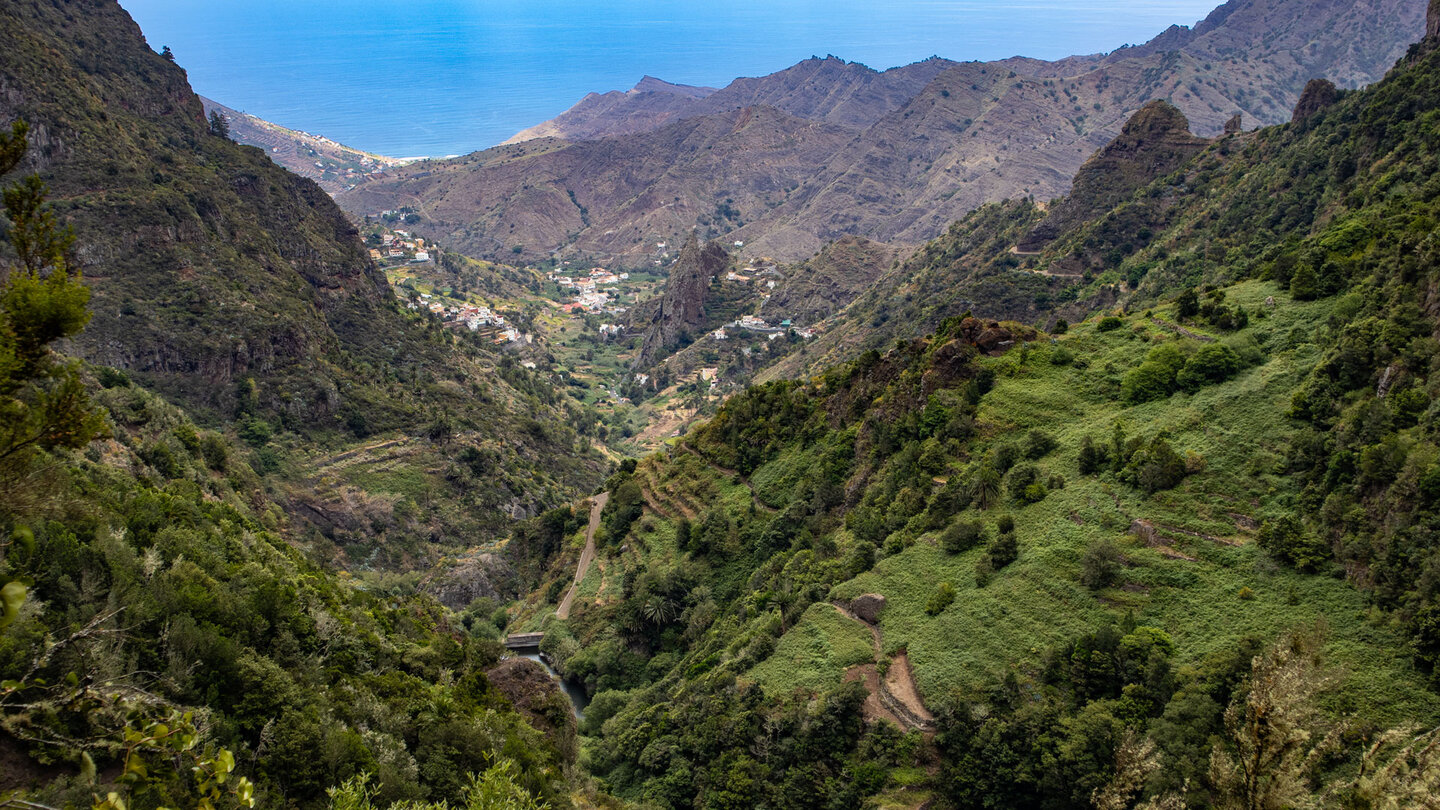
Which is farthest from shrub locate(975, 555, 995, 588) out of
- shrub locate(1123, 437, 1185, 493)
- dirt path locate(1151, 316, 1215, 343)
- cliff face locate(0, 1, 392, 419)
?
cliff face locate(0, 1, 392, 419)

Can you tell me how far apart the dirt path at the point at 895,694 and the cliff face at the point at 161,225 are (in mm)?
57509

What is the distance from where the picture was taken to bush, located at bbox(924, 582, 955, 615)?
3167 cm

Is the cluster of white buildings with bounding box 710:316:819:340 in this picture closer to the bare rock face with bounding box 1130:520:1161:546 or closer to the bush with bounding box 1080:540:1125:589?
the bare rock face with bounding box 1130:520:1161:546

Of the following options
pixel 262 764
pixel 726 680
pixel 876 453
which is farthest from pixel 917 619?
pixel 262 764

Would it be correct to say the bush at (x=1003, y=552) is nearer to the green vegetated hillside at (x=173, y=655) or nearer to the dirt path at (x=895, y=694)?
the dirt path at (x=895, y=694)

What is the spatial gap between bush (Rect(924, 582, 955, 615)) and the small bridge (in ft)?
92.7

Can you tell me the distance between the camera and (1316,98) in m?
71.8

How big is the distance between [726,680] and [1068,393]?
872 inches

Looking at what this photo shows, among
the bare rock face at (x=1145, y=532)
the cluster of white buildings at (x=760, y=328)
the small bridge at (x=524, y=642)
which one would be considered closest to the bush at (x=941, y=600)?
the bare rock face at (x=1145, y=532)

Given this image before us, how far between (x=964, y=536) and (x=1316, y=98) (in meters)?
67.1

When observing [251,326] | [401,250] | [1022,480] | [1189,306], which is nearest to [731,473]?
[1022,480]

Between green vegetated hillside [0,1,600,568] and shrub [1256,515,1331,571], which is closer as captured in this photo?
shrub [1256,515,1331,571]

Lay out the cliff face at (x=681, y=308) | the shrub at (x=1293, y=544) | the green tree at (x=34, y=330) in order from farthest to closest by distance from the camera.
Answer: the cliff face at (x=681, y=308)
the shrub at (x=1293, y=544)
the green tree at (x=34, y=330)

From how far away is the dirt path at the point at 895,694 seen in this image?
1101 inches
